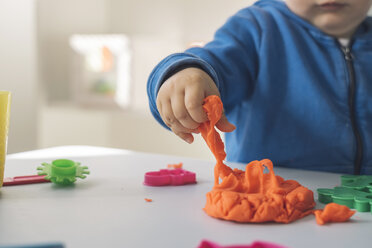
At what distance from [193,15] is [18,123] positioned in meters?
0.87

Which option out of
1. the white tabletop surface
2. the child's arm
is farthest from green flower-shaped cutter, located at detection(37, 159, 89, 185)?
the child's arm

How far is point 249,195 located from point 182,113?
0.14 metres

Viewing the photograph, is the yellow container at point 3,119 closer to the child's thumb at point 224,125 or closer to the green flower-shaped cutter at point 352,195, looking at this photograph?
the child's thumb at point 224,125

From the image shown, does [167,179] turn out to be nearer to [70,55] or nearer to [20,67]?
[20,67]

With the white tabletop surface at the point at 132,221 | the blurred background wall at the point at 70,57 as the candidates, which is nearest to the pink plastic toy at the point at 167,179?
the white tabletop surface at the point at 132,221

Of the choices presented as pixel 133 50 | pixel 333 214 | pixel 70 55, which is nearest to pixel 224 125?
pixel 333 214

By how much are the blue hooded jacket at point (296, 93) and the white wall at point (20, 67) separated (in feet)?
4.08

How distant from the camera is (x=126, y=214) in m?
0.49

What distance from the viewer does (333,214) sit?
484 mm

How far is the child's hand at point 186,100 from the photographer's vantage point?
57 cm

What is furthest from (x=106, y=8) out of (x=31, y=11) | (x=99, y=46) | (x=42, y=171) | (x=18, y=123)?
(x=42, y=171)

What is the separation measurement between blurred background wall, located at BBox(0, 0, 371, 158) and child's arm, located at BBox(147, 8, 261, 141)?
3.11 feet

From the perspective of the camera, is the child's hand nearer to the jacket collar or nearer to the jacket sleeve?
the jacket sleeve

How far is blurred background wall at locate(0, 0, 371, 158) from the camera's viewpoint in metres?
1.93
